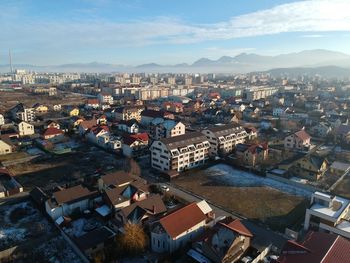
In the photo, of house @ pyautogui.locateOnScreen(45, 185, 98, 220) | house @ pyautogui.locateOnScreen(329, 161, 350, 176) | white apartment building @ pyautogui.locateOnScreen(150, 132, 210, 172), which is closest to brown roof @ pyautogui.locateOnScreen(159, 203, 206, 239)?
house @ pyautogui.locateOnScreen(45, 185, 98, 220)

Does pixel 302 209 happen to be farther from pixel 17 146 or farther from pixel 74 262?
pixel 17 146

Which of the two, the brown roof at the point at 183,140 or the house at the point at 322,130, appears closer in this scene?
the brown roof at the point at 183,140

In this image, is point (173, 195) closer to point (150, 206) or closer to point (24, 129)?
point (150, 206)

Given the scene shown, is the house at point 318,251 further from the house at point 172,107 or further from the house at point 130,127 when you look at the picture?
the house at point 172,107

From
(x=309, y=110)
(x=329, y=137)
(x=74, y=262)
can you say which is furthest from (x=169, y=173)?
(x=309, y=110)

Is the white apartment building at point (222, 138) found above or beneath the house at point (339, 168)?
above

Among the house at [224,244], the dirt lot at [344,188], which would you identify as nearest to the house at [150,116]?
the dirt lot at [344,188]
